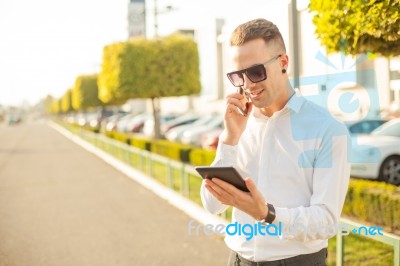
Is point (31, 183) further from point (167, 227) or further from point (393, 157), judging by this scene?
point (393, 157)

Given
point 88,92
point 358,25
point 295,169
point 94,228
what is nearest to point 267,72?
point 295,169

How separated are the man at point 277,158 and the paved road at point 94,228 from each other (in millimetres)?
3567

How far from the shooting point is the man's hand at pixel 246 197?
1.72m

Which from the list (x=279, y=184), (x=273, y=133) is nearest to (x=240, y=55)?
(x=273, y=133)

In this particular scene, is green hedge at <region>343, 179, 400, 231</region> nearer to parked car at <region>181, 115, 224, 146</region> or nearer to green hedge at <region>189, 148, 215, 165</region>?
green hedge at <region>189, 148, 215, 165</region>

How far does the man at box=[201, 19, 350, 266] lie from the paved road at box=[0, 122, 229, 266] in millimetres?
3567

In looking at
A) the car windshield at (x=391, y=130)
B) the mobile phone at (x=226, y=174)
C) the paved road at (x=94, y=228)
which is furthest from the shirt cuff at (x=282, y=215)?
the car windshield at (x=391, y=130)

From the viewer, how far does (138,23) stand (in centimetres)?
4316

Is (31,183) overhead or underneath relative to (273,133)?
underneath

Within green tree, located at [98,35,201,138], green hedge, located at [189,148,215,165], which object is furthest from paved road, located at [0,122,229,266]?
green tree, located at [98,35,201,138]

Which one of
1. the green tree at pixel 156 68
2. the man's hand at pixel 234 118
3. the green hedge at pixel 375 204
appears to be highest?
the green tree at pixel 156 68

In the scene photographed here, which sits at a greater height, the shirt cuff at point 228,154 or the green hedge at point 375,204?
the shirt cuff at point 228,154

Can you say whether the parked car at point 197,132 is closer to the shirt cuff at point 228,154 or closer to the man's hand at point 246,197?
the shirt cuff at point 228,154

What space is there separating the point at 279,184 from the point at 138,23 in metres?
43.1
